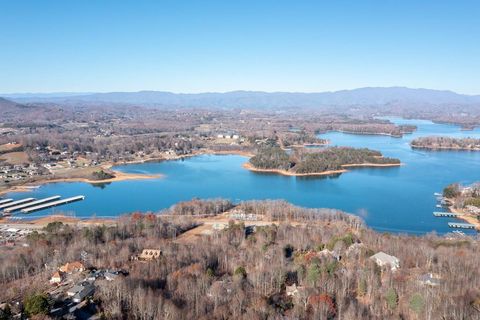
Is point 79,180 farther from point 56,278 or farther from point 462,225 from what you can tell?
point 462,225

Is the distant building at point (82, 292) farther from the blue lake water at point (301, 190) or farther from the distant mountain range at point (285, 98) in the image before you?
the distant mountain range at point (285, 98)

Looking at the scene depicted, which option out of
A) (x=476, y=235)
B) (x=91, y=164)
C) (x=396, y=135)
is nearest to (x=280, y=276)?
(x=476, y=235)

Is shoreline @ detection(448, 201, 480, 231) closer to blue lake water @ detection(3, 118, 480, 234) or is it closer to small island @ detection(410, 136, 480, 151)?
blue lake water @ detection(3, 118, 480, 234)

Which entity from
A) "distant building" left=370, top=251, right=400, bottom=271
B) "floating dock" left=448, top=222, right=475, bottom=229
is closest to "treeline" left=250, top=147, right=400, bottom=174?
"floating dock" left=448, top=222, right=475, bottom=229

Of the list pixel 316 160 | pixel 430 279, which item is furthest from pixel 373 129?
pixel 430 279

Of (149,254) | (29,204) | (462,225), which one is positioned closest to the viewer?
(149,254)

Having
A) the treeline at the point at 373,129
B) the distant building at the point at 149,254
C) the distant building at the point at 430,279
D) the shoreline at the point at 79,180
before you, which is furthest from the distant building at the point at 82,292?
the treeline at the point at 373,129
